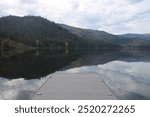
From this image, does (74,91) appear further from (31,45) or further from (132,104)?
(31,45)

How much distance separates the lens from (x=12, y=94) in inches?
738

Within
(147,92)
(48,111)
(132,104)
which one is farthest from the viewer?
(147,92)

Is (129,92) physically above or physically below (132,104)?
below

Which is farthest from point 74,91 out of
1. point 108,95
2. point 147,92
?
point 147,92

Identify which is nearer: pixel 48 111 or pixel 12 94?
pixel 48 111

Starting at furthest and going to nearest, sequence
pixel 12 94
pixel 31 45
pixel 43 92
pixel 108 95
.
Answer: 1. pixel 31 45
2. pixel 12 94
3. pixel 43 92
4. pixel 108 95

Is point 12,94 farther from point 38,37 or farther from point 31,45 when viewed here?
point 38,37

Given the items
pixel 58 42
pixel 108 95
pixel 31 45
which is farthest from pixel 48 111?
pixel 58 42

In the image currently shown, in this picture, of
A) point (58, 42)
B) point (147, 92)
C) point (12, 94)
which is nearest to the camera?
point (12, 94)

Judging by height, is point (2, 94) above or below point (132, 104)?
below

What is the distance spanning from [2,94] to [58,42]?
17972cm

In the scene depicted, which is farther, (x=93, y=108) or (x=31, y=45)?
(x=31, y=45)

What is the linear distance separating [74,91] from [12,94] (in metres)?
5.58

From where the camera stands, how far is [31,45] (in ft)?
556
